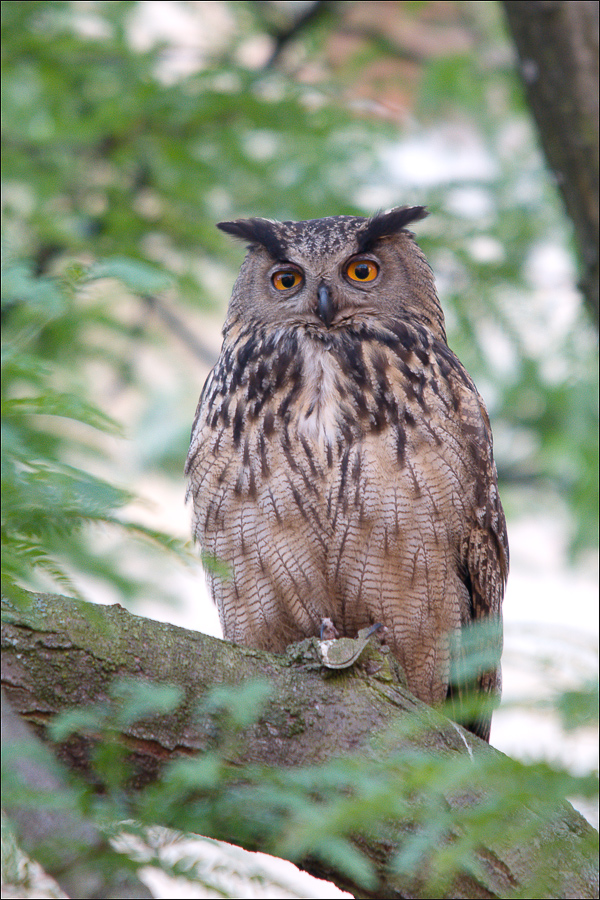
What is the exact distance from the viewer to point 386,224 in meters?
2.57

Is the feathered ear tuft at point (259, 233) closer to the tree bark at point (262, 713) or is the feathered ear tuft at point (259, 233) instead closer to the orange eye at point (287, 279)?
the orange eye at point (287, 279)

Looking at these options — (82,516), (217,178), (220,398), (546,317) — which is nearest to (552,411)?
(546,317)

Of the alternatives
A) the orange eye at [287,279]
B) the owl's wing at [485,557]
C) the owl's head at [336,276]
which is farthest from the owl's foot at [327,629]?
the orange eye at [287,279]

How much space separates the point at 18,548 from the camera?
0.94m

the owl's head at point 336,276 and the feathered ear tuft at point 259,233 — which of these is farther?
the feathered ear tuft at point 259,233

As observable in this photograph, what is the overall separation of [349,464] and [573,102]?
46.9 inches

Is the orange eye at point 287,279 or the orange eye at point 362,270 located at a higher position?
the orange eye at point 362,270

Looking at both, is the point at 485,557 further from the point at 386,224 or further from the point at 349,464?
the point at 386,224

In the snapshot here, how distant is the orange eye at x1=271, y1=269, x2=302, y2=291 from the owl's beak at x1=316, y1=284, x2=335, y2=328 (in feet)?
0.43

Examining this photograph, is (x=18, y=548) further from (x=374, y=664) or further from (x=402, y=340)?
(x=402, y=340)

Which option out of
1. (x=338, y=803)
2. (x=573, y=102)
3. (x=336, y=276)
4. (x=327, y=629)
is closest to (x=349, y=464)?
(x=327, y=629)

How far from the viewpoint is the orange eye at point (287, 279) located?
8.29ft

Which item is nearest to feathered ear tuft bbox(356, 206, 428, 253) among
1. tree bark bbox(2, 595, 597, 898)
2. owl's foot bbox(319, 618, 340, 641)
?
owl's foot bbox(319, 618, 340, 641)

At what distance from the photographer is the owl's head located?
2.46 m
